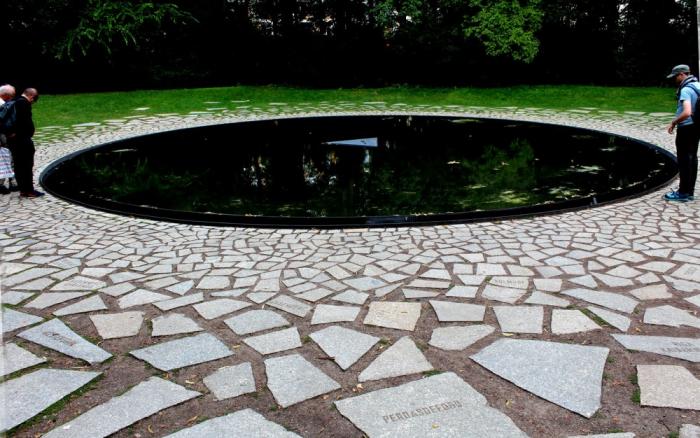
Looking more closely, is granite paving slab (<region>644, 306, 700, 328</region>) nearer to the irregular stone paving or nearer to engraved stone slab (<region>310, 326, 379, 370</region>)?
the irregular stone paving

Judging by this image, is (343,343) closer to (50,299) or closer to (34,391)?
(34,391)

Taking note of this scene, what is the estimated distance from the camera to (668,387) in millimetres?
3678

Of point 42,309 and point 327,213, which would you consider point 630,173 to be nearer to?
point 327,213

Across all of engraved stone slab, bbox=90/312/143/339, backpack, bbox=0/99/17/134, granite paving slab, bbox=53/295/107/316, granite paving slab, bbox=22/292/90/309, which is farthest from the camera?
backpack, bbox=0/99/17/134

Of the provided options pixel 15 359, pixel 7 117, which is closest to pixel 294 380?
pixel 15 359

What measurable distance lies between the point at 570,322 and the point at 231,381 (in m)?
2.55

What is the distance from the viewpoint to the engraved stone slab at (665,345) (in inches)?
161

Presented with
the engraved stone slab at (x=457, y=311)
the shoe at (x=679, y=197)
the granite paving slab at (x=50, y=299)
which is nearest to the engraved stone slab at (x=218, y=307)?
the granite paving slab at (x=50, y=299)

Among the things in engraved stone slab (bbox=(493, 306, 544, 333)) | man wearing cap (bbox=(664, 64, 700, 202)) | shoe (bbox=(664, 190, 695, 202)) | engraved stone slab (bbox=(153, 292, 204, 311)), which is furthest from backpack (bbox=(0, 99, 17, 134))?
shoe (bbox=(664, 190, 695, 202))

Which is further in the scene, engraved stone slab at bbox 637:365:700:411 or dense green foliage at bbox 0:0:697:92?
dense green foliage at bbox 0:0:697:92

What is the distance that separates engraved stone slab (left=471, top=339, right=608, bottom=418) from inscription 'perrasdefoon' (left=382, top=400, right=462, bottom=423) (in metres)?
0.49

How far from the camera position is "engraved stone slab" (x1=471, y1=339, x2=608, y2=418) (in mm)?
3613

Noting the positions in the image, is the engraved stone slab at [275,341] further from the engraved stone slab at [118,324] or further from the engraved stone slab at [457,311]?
the engraved stone slab at [457,311]

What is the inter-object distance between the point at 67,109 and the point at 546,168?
16.3m
